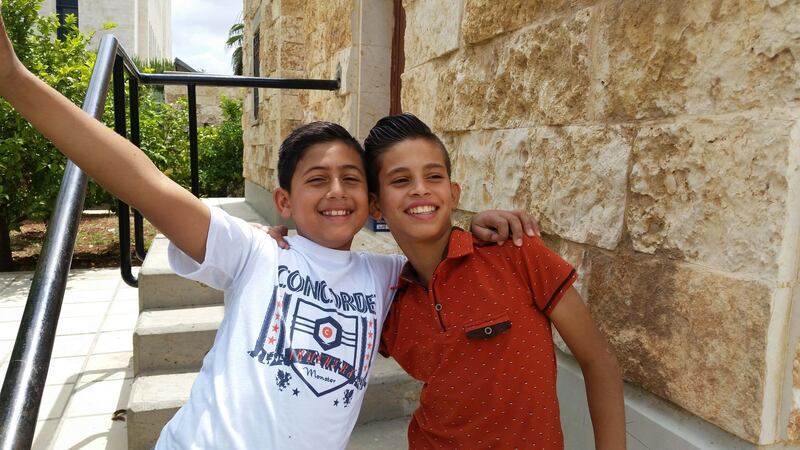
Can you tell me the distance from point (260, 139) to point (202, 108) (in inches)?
474

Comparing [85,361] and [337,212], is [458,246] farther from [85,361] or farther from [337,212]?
[85,361]

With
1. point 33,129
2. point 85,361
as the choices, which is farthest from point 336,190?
point 33,129

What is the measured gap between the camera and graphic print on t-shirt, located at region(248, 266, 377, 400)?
4.06ft

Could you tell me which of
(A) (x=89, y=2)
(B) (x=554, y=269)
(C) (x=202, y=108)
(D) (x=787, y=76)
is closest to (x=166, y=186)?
→ (B) (x=554, y=269)

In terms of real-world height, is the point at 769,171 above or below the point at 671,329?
above

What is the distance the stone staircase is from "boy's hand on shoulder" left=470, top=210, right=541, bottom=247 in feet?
3.72

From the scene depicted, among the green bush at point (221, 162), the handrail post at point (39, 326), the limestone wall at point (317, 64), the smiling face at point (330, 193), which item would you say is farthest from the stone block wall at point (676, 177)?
the green bush at point (221, 162)

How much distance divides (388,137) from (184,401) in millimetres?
1504

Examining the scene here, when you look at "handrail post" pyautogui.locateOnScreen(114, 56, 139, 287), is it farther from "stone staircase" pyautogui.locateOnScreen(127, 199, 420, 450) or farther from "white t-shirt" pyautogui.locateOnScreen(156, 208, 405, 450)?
"white t-shirt" pyautogui.locateOnScreen(156, 208, 405, 450)

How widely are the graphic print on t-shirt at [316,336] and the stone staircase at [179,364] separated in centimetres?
95

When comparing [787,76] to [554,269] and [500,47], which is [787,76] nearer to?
[554,269]

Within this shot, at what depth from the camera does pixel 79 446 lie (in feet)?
8.17

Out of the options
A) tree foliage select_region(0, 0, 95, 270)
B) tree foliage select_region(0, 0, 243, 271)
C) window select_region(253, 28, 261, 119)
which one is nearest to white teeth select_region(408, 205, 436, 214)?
tree foliage select_region(0, 0, 243, 271)

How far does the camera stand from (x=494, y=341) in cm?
122
